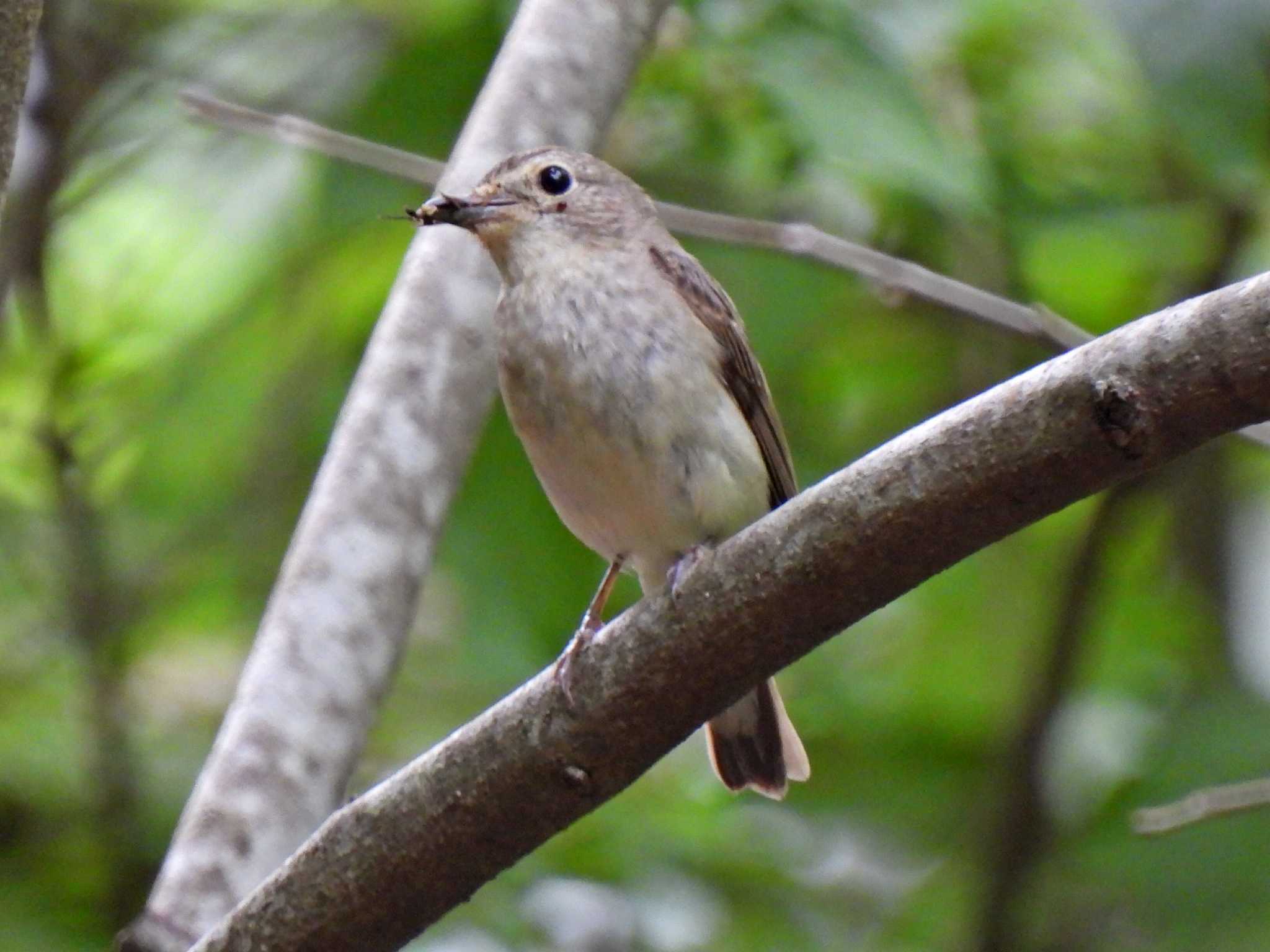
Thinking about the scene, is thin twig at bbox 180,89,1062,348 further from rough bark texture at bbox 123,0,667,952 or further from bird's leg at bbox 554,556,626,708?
bird's leg at bbox 554,556,626,708

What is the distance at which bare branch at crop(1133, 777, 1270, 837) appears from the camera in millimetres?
3359

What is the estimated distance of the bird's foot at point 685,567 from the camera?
276 centimetres

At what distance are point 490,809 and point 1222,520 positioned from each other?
15.3 feet

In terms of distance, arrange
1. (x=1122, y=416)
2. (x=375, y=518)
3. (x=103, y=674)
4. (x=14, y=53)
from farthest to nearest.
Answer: (x=103, y=674), (x=375, y=518), (x=14, y=53), (x=1122, y=416)

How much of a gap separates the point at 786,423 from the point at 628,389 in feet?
7.21

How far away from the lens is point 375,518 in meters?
4.05

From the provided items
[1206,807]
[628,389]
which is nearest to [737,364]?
[628,389]

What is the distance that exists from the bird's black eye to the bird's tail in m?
1.36

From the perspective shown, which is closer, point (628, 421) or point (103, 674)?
point (628, 421)

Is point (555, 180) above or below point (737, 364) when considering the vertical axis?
above

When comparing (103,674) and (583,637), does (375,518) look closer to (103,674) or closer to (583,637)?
(583,637)

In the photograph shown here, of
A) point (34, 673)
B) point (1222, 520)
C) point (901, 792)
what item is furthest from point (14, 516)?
point (1222, 520)

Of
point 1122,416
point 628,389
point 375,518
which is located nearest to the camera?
point 1122,416

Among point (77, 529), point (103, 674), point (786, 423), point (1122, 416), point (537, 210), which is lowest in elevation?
point (103, 674)
